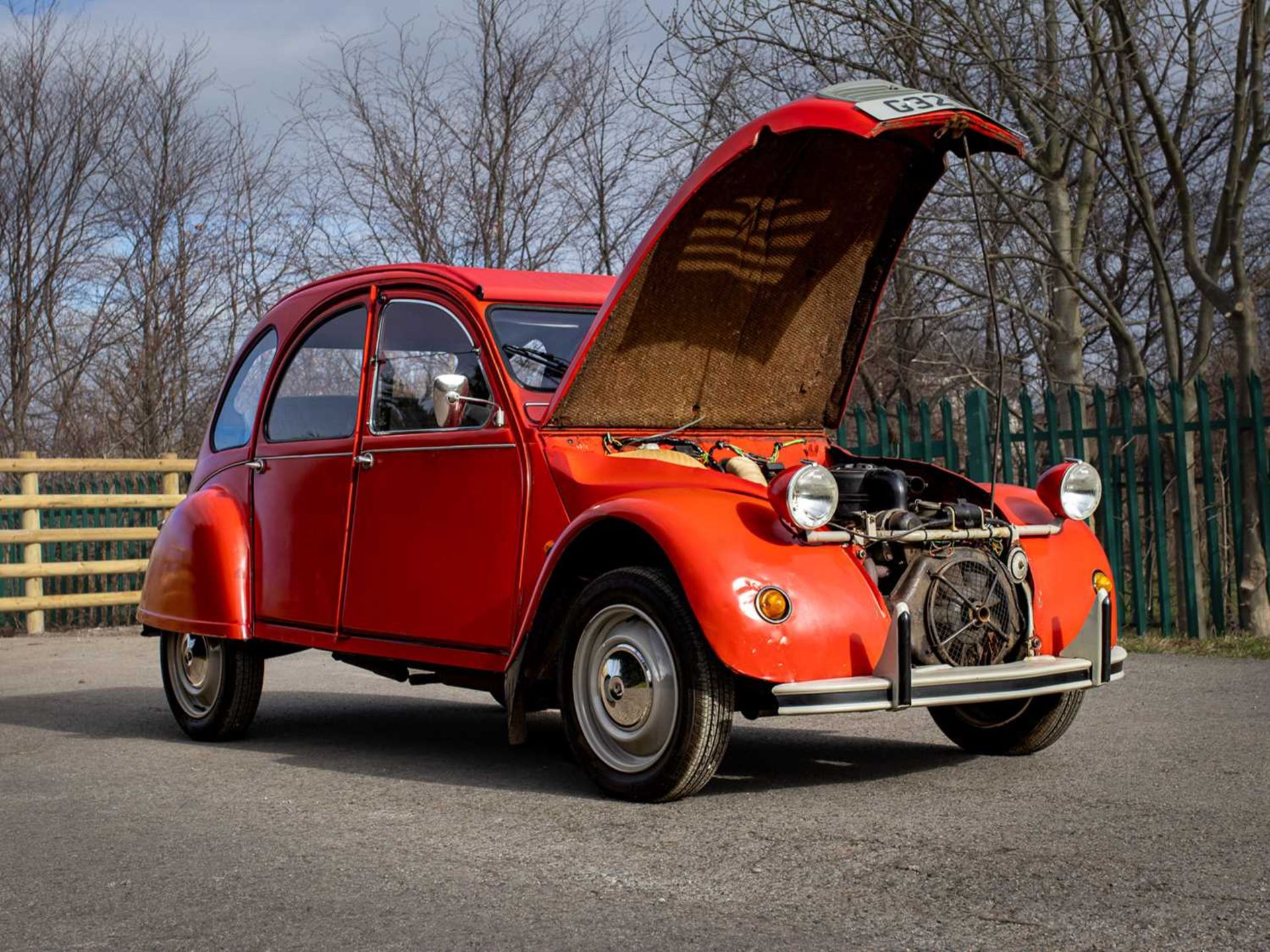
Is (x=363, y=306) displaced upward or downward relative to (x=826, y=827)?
upward

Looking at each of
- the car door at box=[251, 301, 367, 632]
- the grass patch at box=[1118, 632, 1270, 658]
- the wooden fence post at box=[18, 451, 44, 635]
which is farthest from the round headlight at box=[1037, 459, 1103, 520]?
the wooden fence post at box=[18, 451, 44, 635]

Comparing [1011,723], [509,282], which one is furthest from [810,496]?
[509,282]

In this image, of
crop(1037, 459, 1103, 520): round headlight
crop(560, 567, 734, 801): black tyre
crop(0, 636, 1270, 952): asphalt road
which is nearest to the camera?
crop(0, 636, 1270, 952): asphalt road

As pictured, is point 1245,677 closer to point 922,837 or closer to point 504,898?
point 922,837

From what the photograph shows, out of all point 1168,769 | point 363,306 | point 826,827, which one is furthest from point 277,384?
point 1168,769

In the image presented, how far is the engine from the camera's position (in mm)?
5406

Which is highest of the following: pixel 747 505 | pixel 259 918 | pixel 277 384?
pixel 277 384

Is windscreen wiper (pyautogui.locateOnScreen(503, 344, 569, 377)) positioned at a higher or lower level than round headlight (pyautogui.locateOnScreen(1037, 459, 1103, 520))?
→ higher

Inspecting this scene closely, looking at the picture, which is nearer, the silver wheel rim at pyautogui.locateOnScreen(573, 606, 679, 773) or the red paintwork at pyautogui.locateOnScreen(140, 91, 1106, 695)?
the red paintwork at pyautogui.locateOnScreen(140, 91, 1106, 695)

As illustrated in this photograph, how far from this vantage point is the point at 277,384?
24.8 feet

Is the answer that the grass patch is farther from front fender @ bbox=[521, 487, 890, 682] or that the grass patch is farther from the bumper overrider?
front fender @ bbox=[521, 487, 890, 682]

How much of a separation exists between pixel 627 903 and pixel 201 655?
166 inches

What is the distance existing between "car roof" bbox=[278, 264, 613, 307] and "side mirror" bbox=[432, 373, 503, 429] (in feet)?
1.33

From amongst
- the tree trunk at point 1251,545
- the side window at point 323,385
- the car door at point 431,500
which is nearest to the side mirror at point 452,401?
the car door at point 431,500
